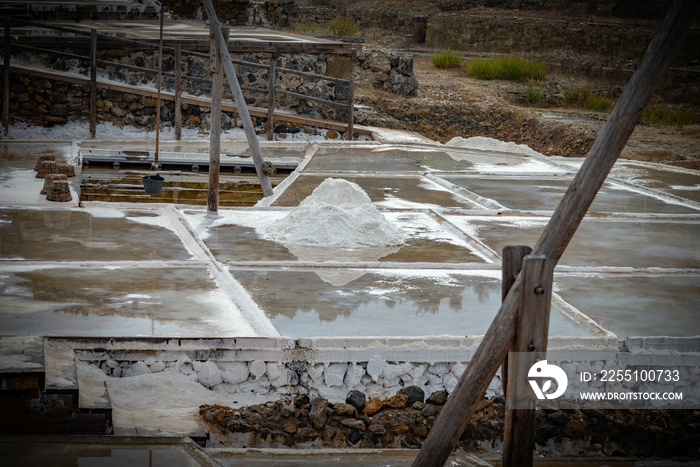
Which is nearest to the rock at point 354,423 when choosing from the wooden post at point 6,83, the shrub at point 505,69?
the wooden post at point 6,83

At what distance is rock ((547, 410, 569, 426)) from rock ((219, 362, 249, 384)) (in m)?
1.42

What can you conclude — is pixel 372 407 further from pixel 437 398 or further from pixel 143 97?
pixel 143 97

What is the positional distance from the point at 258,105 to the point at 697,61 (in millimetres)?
16469

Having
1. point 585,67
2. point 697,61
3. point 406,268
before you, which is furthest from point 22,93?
point 697,61

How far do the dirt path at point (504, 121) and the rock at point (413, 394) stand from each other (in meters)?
10.5

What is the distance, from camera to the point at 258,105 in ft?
43.3

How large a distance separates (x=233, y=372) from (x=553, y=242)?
174 cm

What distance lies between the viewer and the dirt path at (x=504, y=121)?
1443 centimetres

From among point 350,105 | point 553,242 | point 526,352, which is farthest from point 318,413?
point 350,105

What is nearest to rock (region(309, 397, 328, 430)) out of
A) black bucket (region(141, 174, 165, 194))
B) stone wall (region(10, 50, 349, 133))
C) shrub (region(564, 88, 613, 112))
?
black bucket (region(141, 174, 165, 194))

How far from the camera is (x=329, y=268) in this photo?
5.26 meters

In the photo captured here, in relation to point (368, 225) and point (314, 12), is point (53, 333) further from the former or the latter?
point (314, 12)

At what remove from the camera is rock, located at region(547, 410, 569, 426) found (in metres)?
3.76

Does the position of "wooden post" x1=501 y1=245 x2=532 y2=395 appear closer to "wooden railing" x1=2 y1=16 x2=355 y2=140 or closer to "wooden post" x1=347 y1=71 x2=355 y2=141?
"wooden railing" x1=2 y1=16 x2=355 y2=140
